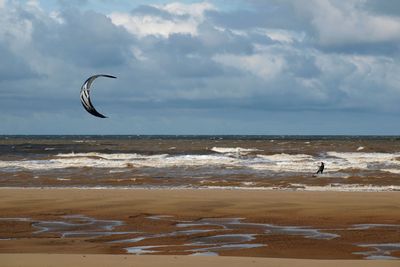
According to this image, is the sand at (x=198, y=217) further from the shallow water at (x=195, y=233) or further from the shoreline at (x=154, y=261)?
the shallow water at (x=195, y=233)

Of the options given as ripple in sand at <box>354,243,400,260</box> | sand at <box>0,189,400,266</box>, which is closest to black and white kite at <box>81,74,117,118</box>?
sand at <box>0,189,400,266</box>

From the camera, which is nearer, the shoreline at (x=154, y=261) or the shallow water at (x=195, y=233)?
the shoreline at (x=154, y=261)

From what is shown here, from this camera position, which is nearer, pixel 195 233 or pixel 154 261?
pixel 154 261

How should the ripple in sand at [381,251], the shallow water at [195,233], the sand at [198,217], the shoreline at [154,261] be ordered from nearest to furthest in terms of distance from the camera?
the shoreline at [154,261], the sand at [198,217], the ripple in sand at [381,251], the shallow water at [195,233]

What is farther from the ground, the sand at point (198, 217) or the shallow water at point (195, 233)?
the sand at point (198, 217)

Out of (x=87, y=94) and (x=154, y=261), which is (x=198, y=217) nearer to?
(x=87, y=94)

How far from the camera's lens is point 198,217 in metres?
14.7

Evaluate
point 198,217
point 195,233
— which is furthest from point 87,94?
point 198,217

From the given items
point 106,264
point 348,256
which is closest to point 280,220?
point 348,256

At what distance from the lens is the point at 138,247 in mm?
10656

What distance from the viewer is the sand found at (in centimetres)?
916

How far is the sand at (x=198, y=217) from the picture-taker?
916 cm

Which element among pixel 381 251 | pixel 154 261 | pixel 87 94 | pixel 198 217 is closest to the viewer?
pixel 154 261

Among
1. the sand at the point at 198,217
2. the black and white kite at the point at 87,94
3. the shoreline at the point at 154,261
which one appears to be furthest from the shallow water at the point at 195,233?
the black and white kite at the point at 87,94
